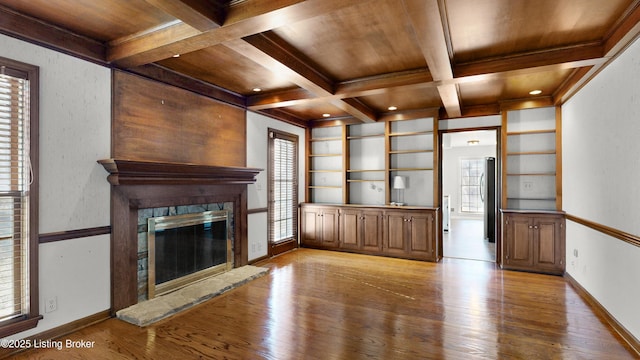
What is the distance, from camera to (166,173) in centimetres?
354

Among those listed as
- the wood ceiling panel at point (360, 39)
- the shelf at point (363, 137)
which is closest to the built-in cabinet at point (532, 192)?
the shelf at point (363, 137)

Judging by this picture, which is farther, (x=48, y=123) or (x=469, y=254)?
(x=469, y=254)

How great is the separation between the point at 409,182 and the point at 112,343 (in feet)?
16.4

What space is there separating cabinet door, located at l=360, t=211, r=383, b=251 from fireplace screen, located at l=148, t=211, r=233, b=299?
2475 millimetres

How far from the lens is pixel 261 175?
17.9 ft

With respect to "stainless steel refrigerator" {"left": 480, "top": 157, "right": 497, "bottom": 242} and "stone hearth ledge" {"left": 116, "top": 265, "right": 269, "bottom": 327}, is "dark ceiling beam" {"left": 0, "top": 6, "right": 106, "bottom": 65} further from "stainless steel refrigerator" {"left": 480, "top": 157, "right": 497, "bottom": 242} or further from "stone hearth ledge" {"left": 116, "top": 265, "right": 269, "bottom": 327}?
"stainless steel refrigerator" {"left": 480, "top": 157, "right": 497, "bottom": 242}

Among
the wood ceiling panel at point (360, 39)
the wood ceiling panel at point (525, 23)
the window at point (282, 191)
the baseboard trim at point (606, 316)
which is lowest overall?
the baseboard trim at point (606, 316)

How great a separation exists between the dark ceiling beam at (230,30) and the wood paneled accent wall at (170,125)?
0.40m

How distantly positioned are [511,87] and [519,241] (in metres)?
2.31

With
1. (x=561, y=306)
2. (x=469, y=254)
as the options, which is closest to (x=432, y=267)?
(x=469, y=254)

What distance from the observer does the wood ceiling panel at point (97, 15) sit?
239cm

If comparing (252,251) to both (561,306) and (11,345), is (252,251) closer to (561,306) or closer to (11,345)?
(11,345)

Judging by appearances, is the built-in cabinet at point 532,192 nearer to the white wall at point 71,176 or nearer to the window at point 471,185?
the white wall at point 71,176

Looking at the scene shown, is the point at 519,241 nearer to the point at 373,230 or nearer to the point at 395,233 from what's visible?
the point at 395,233
